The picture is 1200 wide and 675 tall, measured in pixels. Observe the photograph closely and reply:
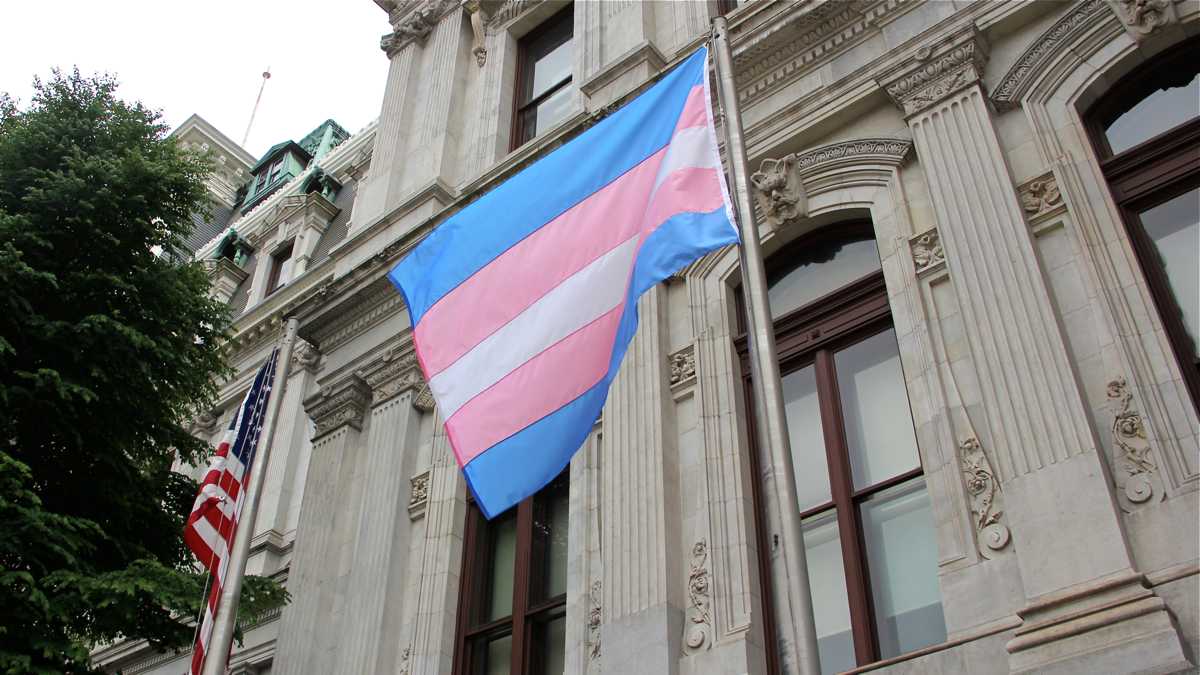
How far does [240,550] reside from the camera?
1055 centimetres

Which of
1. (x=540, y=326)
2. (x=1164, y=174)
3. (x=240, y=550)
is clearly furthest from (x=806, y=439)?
(x=240, y=550)

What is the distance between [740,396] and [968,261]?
285 cm

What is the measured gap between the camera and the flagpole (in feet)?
32.4

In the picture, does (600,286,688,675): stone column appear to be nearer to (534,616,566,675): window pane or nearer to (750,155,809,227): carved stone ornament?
(534,616,566,675): window pane

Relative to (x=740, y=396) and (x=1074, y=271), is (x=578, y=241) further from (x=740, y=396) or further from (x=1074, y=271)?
(x=1074, y=271)

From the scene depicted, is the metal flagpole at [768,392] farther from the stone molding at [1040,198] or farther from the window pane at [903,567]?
the stone molding at [1040,198]

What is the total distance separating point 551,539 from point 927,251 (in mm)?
5465

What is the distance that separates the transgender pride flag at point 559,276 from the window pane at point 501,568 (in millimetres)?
4556

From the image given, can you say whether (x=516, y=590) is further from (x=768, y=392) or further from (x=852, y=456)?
(x=768, y=392)

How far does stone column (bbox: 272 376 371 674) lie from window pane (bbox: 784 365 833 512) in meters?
6.81

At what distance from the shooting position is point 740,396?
12.1 meters

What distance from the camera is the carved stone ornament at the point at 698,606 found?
10.4 m

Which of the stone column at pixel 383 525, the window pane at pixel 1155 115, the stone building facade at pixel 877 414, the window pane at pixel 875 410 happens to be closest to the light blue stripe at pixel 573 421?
the stone building facade at pixel 877 414

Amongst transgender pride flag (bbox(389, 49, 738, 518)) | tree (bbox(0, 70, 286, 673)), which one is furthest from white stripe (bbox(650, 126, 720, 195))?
tree (bbox(0, 70, 286, 673))
